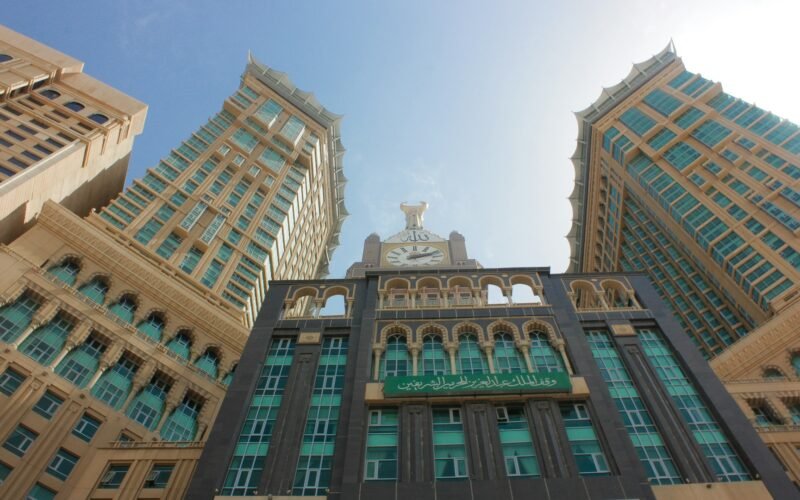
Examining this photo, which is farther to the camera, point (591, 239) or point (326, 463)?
point (591, 239)

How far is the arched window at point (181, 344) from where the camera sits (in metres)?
39.1

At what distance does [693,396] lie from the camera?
26719 millimetres

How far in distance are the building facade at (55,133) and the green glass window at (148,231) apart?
538 centimetres

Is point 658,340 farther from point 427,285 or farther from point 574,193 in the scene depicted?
point 574,193

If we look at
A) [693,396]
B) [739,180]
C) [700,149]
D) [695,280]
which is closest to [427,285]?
[693,396]

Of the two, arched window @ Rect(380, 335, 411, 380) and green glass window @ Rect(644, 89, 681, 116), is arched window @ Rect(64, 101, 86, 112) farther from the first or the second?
green glass window @ Rect(644, 89, 681, 116)

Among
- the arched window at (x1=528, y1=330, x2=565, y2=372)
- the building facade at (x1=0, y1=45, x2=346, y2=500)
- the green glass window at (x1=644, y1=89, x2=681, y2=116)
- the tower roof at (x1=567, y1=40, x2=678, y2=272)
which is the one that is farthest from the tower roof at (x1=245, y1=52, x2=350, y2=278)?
the arched window at (x1=528, y1=330, x2=565, y2=372)

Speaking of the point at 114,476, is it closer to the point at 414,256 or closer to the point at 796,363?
the point at 414,256

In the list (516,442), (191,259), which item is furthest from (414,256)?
(516,442)

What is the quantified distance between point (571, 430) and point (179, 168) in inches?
1918

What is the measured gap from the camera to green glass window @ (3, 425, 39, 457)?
27.2 m

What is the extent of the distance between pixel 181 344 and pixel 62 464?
41.0 ft

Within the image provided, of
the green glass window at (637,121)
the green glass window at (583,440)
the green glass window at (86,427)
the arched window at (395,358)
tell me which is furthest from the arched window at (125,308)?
the green glass window at (637,121)

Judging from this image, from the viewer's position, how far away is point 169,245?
50531 mm
